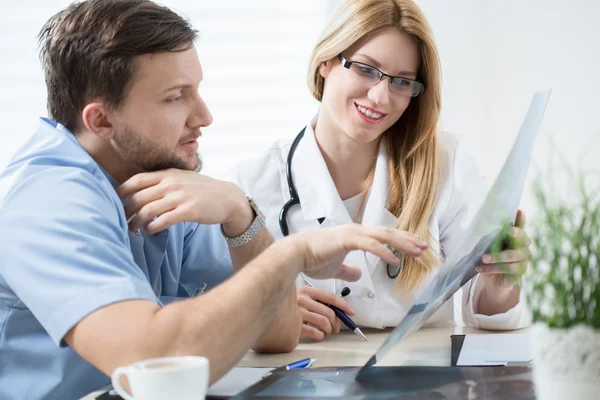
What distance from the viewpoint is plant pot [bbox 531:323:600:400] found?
26.6 inches

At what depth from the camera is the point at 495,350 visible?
129 centimetres

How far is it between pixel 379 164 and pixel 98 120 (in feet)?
2.84

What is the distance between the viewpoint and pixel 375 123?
1900 millimetres

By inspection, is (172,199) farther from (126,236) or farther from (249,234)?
(249,234)

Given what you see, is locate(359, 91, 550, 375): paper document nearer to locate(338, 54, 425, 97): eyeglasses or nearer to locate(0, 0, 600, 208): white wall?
locate(338, 54, 425, 97): eyeglasses

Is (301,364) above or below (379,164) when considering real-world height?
below

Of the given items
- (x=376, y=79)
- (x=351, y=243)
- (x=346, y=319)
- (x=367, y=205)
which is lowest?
(x=346, y=319)

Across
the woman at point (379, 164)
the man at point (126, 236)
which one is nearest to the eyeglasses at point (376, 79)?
the woman at point (379, 164)

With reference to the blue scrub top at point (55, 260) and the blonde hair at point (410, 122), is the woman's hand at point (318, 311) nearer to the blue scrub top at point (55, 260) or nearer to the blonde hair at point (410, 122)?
the blonde hair at point (410, 122)

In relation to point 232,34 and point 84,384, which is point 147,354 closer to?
point 84,384

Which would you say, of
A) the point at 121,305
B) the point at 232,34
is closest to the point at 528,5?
the point at 232,34

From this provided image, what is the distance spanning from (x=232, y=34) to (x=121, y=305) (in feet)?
7.45

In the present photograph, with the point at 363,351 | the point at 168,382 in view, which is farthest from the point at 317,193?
the point at 168,382

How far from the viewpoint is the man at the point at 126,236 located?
3.22 ft
